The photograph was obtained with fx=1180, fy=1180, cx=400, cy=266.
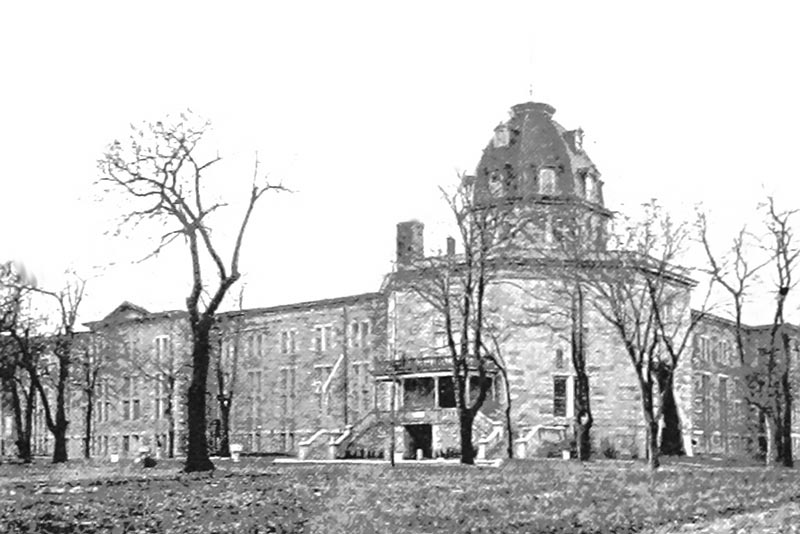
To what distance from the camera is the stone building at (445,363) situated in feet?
192

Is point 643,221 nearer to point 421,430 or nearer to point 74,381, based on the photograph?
point 421,430

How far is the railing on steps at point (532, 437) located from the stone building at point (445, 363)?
0.11m

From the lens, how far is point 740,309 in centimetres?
4150

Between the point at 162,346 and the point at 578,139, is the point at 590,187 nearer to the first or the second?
the point at 578,139

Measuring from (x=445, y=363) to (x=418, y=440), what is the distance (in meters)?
4.42

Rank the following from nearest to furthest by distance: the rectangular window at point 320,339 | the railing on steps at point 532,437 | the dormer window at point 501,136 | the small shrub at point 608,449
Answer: the railing on steps at point 532,437
the small shrub at point 608,449
the dormer window at point 501,136
the rectangular window at point 320,339

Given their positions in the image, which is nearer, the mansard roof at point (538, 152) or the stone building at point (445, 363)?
the stone building at point (445, 363)

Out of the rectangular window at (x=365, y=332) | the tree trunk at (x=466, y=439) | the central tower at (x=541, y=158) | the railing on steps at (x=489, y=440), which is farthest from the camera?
the rectangular window at (x=365, y=332)

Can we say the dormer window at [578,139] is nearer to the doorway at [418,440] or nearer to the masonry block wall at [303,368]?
the masonry block wall at [303,368]

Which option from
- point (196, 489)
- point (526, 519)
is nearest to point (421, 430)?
point (196, 489)

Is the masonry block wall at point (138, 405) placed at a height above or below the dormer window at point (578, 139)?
below

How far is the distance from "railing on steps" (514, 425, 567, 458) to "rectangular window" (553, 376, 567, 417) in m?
1.50

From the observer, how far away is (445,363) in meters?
61.7

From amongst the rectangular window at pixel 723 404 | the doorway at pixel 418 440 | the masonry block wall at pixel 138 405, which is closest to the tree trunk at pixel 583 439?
the doorway at pixel 418 440
